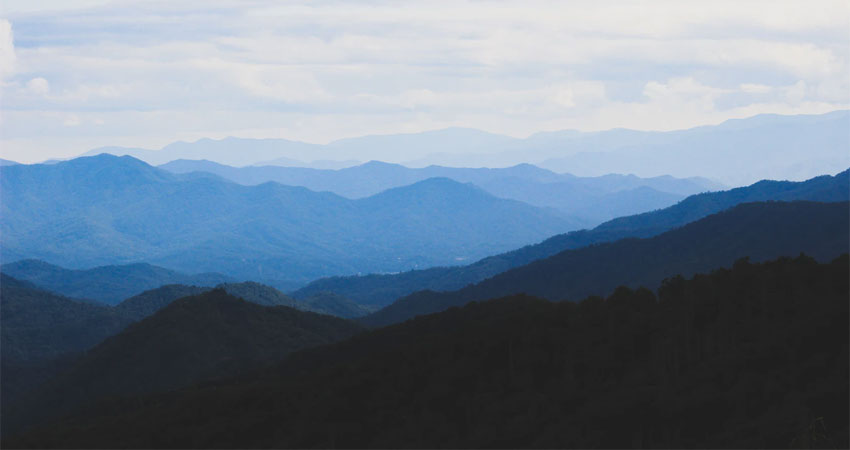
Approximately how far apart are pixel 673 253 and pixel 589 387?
10086cm

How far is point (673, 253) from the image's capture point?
142750 millimetres

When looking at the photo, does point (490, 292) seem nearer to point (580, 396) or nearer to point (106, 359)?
point (106, 359)

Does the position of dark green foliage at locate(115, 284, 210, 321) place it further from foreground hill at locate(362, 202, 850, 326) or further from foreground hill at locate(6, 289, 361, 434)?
foreground hill at locate(6, 289, 361, 434)

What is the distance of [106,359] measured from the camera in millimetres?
101812

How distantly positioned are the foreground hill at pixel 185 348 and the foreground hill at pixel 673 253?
35539mm

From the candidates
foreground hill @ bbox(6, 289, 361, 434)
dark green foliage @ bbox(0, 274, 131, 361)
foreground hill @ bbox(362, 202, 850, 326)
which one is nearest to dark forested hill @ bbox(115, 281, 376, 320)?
dark green foliage @ bbox(0, 274, 131, 361)

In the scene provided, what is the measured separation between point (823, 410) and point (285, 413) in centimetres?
2840

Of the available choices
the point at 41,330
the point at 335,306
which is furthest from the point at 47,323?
the point at 335,306

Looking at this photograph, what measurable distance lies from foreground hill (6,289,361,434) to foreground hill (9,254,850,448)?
32645 millimetres

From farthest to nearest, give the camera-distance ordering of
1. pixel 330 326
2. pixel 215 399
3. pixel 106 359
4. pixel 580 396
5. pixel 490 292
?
pixel 490 292 → pixel 330 326 → pixel 106 359 → pixel 215 399 → pixel 580 396

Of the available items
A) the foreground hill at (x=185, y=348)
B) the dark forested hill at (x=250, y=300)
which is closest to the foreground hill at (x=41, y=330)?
the dark forested hill at (x=250, y=300)

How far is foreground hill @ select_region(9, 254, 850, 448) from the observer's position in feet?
131

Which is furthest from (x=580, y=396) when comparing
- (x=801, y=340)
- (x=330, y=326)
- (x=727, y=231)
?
(x=727, y=231)

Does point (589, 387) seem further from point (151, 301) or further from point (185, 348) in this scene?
point (151, 301)
